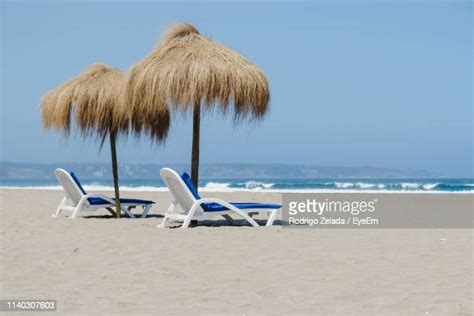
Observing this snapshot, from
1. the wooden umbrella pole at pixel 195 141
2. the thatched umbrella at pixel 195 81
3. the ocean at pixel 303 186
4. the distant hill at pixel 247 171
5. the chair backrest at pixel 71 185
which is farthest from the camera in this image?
the distant hill at pixel 247 171

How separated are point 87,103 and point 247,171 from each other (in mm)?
60400

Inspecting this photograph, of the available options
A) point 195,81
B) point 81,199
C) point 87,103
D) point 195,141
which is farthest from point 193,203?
point 87,103

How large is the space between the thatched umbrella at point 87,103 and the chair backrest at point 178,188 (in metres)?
1.90

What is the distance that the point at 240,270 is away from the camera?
5.86 m

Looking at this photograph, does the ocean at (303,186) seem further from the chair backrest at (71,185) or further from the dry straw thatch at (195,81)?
the dry straw thatch at (195,81)

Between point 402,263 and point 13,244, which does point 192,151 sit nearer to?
point 13,244

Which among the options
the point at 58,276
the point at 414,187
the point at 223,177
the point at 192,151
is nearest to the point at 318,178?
the point at 223,177

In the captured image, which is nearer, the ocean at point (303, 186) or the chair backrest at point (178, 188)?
the chair backrest at point (178, 188)

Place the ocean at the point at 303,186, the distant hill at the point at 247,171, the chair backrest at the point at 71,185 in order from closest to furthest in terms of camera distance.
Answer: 1. the chair backrest at the point at 71,185
2. the ocean at the point at 303,186
3. the distant hill at the point at 247,171

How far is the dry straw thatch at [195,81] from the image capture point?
925 cm

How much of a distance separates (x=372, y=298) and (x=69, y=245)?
12.4 feet

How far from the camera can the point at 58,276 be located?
18.1 feet

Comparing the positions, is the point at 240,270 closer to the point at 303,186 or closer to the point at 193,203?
the point at 193,203

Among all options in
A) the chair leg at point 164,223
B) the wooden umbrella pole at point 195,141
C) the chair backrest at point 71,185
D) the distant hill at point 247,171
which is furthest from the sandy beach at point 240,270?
the distant hill at point 247,171
